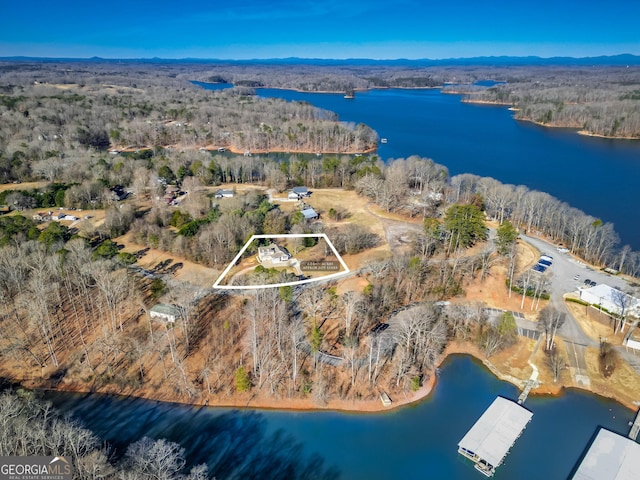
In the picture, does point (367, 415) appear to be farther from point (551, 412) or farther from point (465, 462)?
point (551, 412)

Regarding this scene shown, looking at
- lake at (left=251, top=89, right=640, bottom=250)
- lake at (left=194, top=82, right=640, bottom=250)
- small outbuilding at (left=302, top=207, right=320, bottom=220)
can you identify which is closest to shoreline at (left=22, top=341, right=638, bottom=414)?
small outbuilding at (left=302, top=207, right=320, bottom=220)

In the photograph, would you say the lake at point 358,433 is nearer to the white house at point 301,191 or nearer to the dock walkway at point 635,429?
the dock walkway at point 635,429

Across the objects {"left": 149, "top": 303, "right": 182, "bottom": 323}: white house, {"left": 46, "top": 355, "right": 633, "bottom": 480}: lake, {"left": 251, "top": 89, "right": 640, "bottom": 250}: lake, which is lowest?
{"left": 46, "top": 355, "right": 633, "bottom": 480}: lake

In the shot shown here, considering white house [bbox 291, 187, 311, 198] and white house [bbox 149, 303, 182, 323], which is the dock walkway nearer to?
white house [bbox 149, 303, 182, 323]

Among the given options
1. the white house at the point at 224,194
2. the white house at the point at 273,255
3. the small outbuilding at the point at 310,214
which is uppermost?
the white house at the point at 224,194

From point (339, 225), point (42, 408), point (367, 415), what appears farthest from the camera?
point (339, 225)

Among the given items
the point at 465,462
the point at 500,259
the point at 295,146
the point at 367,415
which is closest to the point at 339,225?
the point at 500,259

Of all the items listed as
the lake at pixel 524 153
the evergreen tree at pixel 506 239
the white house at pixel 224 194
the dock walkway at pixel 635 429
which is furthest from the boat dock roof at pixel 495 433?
the white house at pixel 224 194
